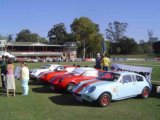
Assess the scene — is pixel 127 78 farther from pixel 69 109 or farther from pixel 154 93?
pixel 69 109

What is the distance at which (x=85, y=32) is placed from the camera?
116 meters

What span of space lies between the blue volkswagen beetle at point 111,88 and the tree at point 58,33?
419ft

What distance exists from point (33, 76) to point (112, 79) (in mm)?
10707

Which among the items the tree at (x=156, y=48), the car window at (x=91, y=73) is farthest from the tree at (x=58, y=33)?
the car window at (x=91, y=73)

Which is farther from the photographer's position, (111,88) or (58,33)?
(58,33)

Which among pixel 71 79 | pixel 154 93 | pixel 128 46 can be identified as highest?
pixel 128 46

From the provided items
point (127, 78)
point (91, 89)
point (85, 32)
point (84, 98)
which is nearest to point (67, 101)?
point (84, 98)

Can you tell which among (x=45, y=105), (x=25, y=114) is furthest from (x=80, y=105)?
(x=25, y=114)

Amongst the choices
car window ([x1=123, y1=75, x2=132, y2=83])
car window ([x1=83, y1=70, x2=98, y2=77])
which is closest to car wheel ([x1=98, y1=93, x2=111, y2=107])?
car window ([x1=123, y1=75, x2=132, y2=83])

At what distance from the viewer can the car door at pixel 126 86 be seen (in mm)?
13966

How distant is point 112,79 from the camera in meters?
14.3

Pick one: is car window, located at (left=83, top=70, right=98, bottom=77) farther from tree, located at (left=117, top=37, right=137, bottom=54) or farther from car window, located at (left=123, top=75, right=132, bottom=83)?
tree, located at (left=117, top=37, right=137, bottom=54)

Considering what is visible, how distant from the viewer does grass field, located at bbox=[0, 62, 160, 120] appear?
36.8 ft

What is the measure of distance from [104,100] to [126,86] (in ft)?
4.89
